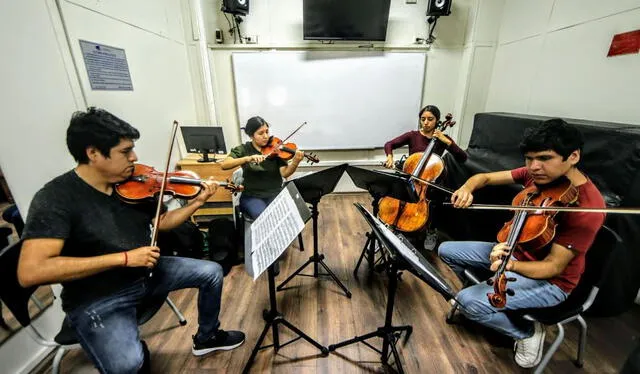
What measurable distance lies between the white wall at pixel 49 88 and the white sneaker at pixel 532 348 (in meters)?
2.66

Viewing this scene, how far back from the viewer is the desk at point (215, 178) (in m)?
2.69

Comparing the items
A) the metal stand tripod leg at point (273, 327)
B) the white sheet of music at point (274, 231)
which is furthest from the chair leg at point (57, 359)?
the white sheet of music at point (274, 231)

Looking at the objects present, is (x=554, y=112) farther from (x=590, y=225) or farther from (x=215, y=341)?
(x=215, y=341)

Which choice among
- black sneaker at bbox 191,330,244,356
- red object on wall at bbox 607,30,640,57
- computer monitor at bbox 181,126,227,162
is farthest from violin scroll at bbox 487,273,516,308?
computer monitor at bbox 181,126,227,162

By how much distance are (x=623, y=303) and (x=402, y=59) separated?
307 cm

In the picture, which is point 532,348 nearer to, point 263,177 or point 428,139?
point 428,139

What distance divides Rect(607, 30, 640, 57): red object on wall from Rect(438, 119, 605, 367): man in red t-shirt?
135cm

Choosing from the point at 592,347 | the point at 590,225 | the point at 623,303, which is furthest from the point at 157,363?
the point at 623,303

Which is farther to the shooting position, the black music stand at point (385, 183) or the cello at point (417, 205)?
the cello at point (417, 205)

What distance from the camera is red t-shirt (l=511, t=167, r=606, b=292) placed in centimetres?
109

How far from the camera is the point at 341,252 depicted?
249cm

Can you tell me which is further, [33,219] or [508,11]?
[508,11]

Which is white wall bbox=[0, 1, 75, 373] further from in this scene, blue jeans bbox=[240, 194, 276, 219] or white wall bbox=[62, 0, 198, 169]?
blue jeans bbox=[240, 194, 276, 219]

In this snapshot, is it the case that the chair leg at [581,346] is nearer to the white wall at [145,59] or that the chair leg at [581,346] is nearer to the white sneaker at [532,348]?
the white sneaker at [532,348]
